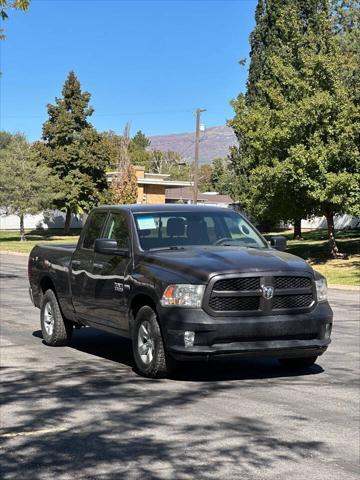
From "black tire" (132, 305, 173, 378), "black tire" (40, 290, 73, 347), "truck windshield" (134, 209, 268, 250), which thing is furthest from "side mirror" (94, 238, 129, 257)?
"black tire" (40, 290, 73, 347)

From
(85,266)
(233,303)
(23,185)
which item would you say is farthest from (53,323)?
(23,185)

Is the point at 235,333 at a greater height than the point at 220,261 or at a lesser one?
lesser

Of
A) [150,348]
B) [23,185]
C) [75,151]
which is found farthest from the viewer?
[75,151]

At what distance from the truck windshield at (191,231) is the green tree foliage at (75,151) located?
43.1 m

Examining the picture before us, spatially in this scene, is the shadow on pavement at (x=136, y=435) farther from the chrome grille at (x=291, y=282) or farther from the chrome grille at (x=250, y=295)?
the chrome grille at (x=291, y=282)

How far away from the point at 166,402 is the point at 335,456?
71.9 inches

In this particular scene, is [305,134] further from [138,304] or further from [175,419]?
[175,419]

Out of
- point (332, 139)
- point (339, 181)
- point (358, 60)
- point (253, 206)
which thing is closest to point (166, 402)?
point (339, 181)

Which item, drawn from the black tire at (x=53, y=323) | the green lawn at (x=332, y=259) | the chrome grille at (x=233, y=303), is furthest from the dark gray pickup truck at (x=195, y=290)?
the green lawn at (x=332, y=259)

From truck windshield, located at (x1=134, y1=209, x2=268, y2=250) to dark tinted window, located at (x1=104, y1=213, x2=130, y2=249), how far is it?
192 millimetres

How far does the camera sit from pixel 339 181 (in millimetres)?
24859

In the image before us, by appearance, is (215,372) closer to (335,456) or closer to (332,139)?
(335,456)

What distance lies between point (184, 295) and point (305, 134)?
21057 mm

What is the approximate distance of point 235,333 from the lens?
261 inches
